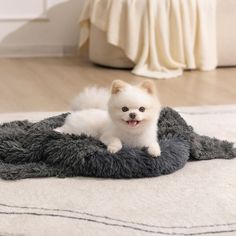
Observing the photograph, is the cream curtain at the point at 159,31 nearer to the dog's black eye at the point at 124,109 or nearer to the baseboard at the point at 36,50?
the baseboard at the point at 36,50

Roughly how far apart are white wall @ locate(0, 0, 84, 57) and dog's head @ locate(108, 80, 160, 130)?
8.19 feet

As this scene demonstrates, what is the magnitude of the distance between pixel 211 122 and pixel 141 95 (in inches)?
30.0

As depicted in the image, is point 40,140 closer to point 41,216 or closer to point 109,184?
point 109,184

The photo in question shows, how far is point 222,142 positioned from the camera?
6.27 feet

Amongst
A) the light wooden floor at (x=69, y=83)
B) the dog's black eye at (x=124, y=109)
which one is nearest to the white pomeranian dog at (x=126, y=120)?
the dog's black eye at (x=124, y=109)

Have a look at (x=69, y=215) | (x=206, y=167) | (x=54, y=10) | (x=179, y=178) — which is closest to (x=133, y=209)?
(x=69, y=215)

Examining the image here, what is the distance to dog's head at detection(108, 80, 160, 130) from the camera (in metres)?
1.59

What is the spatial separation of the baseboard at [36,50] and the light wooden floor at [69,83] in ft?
0.53

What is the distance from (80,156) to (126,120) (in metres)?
0.17

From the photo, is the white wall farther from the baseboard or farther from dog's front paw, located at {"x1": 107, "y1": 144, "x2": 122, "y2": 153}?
dog's front paw, located at {"x1": 107, "y1": 144, "x2": 122, "y2": 153}

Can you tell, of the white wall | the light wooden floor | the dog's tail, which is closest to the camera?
the dog's tail

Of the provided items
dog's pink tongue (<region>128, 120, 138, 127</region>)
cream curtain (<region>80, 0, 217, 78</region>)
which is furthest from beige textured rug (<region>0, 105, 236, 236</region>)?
cream curtain (<region>80, 0, 217, 78</region>)

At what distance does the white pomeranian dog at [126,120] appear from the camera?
5.24 ft

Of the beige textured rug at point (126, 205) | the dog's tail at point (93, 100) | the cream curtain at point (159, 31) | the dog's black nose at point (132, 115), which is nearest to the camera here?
the beige textured rug at point (126, 205)
